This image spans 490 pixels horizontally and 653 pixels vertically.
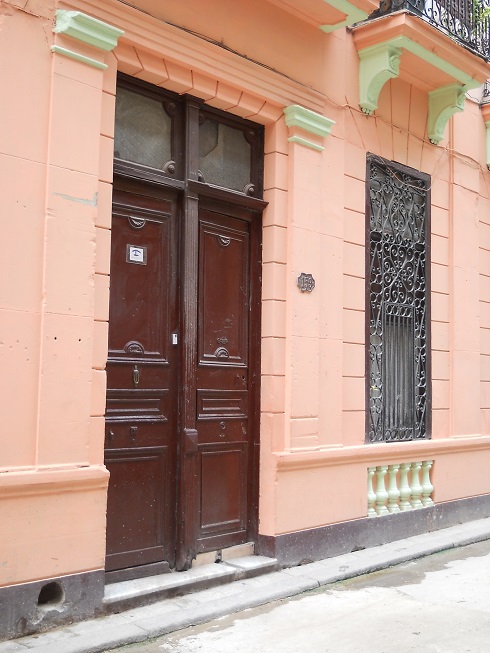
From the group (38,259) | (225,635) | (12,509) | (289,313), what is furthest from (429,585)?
(38,259)

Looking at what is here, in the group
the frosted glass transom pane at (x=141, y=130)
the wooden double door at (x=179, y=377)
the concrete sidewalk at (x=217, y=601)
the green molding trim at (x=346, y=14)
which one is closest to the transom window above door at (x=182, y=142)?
the frosted glass transom pane at (x=141, y=130)

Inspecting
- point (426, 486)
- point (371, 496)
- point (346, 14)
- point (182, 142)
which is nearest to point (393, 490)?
point (371, 496)

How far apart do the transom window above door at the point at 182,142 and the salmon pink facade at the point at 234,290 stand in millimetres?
20

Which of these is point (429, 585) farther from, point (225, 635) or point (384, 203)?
point (384, 203)

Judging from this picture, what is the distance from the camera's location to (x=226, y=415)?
19.4 ft

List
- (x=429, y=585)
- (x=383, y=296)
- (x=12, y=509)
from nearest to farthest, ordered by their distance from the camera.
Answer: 1. (x=12, y=509)
2. (x=429, y=585)
3. (x=383, y=296)

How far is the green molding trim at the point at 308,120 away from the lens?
620 centimetres

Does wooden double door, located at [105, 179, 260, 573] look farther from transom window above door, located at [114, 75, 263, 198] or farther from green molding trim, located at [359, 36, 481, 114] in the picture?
green molding trim, located at [359, 36, 481, 114]

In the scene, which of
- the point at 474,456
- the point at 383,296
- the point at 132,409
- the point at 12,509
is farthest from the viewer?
the point at 474,456

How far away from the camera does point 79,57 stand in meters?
4.73

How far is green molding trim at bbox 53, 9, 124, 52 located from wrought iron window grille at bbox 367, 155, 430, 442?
306 centimetres

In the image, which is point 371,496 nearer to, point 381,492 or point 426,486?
point 381,492

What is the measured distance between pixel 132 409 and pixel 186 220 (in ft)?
4.72

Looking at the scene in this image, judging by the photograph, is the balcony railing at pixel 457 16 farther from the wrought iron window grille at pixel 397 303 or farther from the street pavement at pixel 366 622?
the street pavement at pixel 366 622
